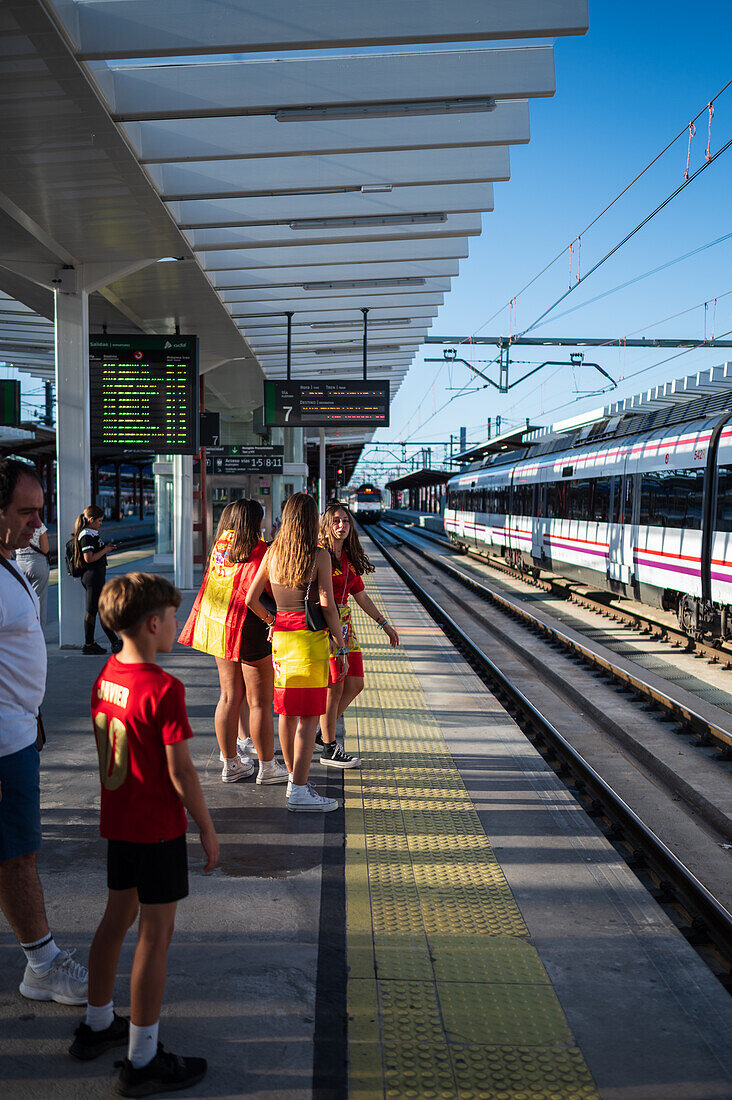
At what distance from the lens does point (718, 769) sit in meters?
7.07

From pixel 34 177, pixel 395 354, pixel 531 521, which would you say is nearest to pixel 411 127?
pixel 34 177

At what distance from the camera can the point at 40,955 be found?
3189mm

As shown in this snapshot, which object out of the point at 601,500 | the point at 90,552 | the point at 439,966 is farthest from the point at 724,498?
the point at 439,966

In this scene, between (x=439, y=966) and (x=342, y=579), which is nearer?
(x=439, y=966)

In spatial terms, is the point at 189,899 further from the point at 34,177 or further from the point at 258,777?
the point at 34,177

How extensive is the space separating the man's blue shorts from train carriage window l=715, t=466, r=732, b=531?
940cm

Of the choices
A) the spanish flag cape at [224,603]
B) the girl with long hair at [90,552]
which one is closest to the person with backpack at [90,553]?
the girl with long hair at [90,552]

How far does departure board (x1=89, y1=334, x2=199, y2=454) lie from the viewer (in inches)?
445

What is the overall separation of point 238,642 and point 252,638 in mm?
90

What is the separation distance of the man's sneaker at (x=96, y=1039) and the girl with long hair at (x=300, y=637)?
220cm

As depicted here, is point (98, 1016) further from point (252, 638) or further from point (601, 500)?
point (601, 500)

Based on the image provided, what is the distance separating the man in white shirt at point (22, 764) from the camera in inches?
122

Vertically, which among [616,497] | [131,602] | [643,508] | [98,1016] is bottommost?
[98,1016]

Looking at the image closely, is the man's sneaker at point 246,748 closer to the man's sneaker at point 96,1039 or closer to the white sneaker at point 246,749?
the white sneaker at point 246,749
